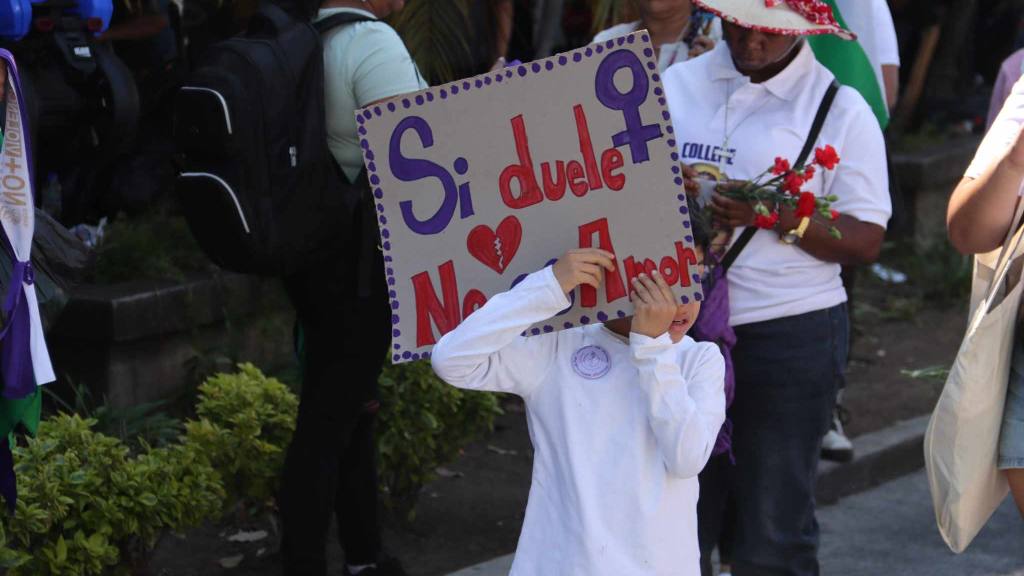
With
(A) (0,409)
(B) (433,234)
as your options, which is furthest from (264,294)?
(B) (433,234)

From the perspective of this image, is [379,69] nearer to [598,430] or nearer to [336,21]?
[336,21]

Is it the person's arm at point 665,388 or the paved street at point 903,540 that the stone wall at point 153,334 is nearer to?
the paved street at point 903,540

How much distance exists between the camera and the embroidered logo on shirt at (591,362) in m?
3.14

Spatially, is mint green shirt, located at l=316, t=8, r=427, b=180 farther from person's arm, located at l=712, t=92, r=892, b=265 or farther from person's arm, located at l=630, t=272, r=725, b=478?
person's arm, located at l=630, t=272, r=725, b=478

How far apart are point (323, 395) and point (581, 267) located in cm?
151

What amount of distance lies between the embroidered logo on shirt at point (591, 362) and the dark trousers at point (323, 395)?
127cm

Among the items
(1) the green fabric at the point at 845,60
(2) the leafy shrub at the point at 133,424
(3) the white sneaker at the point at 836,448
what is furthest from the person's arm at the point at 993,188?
(3) the white sneaker at the point at 836,448

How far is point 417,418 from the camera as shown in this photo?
5066mm

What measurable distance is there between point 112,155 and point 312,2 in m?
1.63

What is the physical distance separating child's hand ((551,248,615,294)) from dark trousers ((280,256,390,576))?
136cm

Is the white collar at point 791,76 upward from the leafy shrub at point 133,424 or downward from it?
upward

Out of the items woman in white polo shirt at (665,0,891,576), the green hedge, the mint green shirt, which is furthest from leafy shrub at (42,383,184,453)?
woman in white polo shirt at (665,0,891,576)

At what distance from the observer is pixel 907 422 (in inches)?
274

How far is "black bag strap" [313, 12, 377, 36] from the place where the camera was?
168 inches
